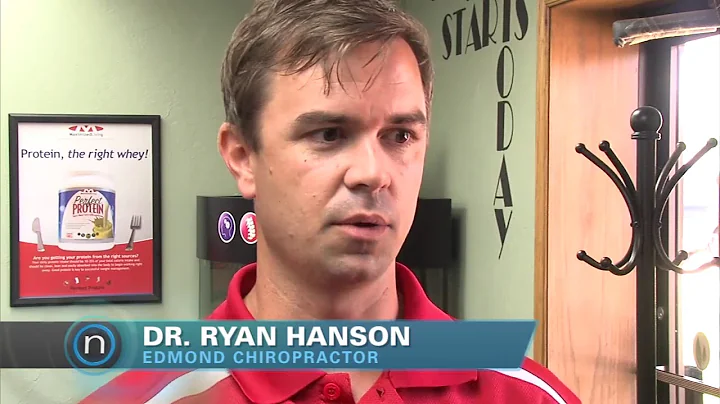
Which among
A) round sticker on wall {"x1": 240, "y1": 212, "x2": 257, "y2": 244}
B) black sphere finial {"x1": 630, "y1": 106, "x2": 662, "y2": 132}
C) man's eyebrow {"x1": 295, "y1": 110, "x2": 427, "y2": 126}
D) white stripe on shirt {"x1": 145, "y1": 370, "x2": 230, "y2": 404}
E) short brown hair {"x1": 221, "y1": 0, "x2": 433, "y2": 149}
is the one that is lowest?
white stripe on shirt {"x1": 145, "y1": 370, "x2": 230, "y2": 404}

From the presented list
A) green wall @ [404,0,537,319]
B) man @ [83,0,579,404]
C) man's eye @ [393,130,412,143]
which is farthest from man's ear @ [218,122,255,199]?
green wall @ [404,0,537,319]

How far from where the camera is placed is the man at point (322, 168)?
438 mm

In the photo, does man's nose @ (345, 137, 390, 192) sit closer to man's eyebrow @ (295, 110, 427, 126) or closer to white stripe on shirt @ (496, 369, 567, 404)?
man's eyebrow @ (295, 110, 427, 126)

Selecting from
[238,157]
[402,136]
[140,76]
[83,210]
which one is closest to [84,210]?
[83,210]

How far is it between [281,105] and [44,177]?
1.03 ft

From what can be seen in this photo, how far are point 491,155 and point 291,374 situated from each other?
45 cm

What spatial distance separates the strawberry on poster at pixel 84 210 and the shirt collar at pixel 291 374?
0.16 meters

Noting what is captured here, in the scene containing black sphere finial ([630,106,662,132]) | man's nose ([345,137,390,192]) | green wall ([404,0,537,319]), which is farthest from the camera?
green wall ([404,0,537,319])

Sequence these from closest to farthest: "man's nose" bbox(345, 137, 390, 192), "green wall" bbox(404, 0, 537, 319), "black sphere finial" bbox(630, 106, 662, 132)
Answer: "man's nose" bbox(345, 137, 390, 192) → "black sphere finial" bbox(630, 106, 662, 132) → "green wall" bbox(404, 0, 537, 319)

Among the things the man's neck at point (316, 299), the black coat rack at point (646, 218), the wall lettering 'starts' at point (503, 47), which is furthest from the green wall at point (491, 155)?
the man's neck at point (316, 299)

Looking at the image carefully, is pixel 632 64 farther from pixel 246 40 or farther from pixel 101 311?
pixel 101 311

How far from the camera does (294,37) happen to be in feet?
1.43

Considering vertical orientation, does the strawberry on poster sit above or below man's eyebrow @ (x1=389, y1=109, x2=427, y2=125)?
below

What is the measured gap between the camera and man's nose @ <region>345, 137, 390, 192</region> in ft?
1.43
